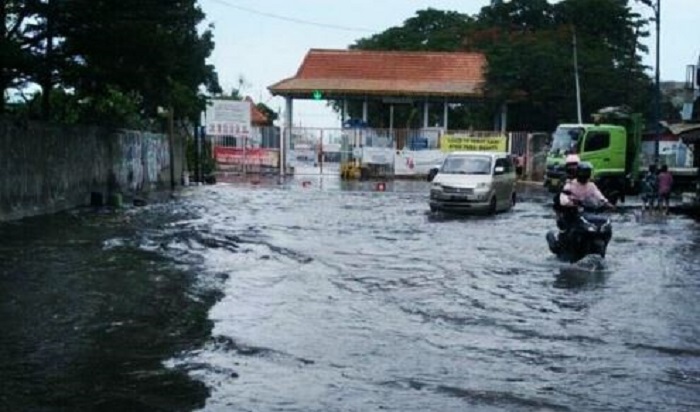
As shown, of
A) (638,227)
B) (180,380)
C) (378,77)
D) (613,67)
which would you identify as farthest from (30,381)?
(613,67)

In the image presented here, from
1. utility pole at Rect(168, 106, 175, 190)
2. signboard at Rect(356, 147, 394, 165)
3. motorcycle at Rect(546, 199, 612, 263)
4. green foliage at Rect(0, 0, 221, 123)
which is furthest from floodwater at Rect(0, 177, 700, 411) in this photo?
signboard at Rect(356, 147, 394, 165)

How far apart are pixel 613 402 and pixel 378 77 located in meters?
46.0

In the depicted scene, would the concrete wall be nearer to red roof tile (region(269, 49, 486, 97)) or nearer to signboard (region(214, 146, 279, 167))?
signboard (region(214, 146, 279, 167))

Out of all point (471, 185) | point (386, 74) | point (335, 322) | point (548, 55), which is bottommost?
point (335, 322)

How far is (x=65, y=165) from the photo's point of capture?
22875 millimetres

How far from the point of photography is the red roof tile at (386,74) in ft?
165

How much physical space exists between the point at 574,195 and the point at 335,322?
6.53 m

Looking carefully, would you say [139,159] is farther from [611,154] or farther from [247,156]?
[247,156]

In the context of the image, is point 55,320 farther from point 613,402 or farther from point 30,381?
point 613,402

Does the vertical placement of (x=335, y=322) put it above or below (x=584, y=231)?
below

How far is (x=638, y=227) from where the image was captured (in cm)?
2311

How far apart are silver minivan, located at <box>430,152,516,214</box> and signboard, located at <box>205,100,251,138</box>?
65.5ft

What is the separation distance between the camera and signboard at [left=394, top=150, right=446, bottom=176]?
152 feet

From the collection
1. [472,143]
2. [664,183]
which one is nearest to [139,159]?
[664,183]
